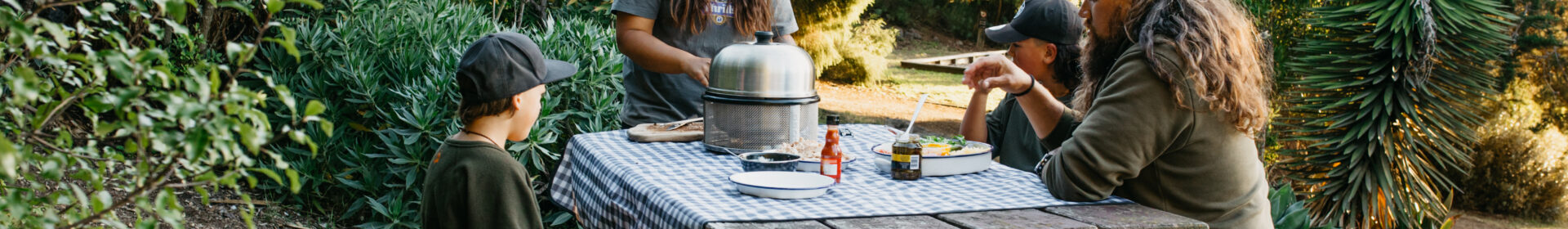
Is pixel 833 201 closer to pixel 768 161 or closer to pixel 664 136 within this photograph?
pixel 768 161

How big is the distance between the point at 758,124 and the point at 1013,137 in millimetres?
923

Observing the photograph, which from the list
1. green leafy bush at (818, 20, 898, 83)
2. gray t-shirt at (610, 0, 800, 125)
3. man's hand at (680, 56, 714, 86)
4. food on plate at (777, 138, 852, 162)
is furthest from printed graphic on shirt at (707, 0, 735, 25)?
green leafy bush at (818, 20, 898, 83)

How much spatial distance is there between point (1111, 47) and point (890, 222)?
0.65 meters

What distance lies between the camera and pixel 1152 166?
224cm

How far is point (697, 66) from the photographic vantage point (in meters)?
3.29

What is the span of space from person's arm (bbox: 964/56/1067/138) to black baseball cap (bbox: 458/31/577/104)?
1.02m

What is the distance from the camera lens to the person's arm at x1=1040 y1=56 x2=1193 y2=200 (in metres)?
2.09

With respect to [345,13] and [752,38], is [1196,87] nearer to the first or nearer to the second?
[752,38]

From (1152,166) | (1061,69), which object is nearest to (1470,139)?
(1061,69)

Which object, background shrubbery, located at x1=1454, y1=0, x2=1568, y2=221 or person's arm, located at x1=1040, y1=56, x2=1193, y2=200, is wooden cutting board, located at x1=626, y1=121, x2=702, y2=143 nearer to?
person's arm, located at x1=1040, y1=56, x2=1193, y2=200

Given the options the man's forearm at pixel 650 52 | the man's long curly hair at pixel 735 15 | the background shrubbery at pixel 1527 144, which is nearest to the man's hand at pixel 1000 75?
the man's forearm at pixel 650 52

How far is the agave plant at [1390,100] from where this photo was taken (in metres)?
5.88

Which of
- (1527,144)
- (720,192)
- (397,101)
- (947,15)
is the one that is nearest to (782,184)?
(720,192)

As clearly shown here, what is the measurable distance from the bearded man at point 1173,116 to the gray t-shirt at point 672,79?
5.01 feet
